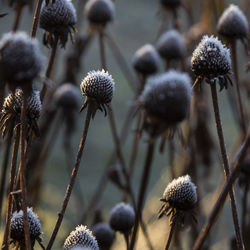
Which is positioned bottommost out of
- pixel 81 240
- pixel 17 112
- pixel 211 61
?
pixel 81 240

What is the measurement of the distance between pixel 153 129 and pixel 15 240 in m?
0.24

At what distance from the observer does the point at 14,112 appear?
73 centimetres

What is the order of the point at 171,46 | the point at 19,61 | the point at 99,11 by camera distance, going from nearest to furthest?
the point at 19,61 → the point at 99,11 → the point at 171,46

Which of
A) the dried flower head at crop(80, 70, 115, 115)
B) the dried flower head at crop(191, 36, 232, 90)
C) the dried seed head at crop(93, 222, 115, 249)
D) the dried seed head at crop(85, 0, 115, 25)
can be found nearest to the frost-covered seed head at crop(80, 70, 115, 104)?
the dried flower head at crop(80, 70, 115, 115)

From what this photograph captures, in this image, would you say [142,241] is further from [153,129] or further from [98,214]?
[153,129]

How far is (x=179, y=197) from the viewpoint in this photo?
0.76m

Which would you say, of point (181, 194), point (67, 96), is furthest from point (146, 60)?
point (181, 194)

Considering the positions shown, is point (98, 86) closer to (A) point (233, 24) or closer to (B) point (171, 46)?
(A) point (233, 24)

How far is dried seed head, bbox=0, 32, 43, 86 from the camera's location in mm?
557

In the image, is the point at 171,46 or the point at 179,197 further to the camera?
the point at 171,46

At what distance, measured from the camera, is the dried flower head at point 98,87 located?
0.78 metres

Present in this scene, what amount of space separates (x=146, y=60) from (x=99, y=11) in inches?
6.7

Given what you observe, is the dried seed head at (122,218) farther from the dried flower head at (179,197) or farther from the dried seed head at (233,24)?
the dried seed head at (233,24)

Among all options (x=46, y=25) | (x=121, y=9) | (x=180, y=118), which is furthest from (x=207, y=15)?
(x=121, y=9)
